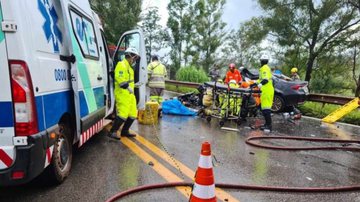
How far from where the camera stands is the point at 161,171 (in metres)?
4.71

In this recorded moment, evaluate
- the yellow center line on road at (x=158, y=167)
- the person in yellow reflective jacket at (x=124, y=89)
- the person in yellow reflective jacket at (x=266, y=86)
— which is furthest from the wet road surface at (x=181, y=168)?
the person in yellow reflective jacket at (x=266, y=86)

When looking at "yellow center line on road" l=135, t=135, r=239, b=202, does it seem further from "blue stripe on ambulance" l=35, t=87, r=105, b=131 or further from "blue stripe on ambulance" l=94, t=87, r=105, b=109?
"blue stripe on ambulance" l=35, t=87, r=105, b=131

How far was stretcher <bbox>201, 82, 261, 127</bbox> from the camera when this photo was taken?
8906mm

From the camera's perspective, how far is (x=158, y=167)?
4891mm

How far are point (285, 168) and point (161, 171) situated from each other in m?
1.91

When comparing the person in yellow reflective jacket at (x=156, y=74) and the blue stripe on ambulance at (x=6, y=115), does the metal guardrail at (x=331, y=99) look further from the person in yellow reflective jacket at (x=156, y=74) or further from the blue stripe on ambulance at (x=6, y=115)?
the blue stripe on ambulance at (x=6, y=115)

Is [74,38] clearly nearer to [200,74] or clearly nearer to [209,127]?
[209,127]

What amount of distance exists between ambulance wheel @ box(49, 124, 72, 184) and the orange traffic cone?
5.54ft

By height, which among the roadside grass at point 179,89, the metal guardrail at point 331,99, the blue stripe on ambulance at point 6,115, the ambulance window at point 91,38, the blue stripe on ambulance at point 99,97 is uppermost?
the ambulance window at point 91,38

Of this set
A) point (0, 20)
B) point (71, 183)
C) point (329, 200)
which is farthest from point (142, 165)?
point (0, 20)

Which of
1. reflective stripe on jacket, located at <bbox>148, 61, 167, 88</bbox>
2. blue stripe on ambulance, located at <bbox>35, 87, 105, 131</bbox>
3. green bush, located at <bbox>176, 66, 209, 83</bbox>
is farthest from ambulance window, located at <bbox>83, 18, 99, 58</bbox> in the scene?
green bush, located at <bbox>176, 66, 209, 83</bbox>

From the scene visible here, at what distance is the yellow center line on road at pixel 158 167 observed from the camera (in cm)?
404

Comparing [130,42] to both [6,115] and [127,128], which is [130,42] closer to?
[127,128]

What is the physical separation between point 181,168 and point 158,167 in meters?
0.33
